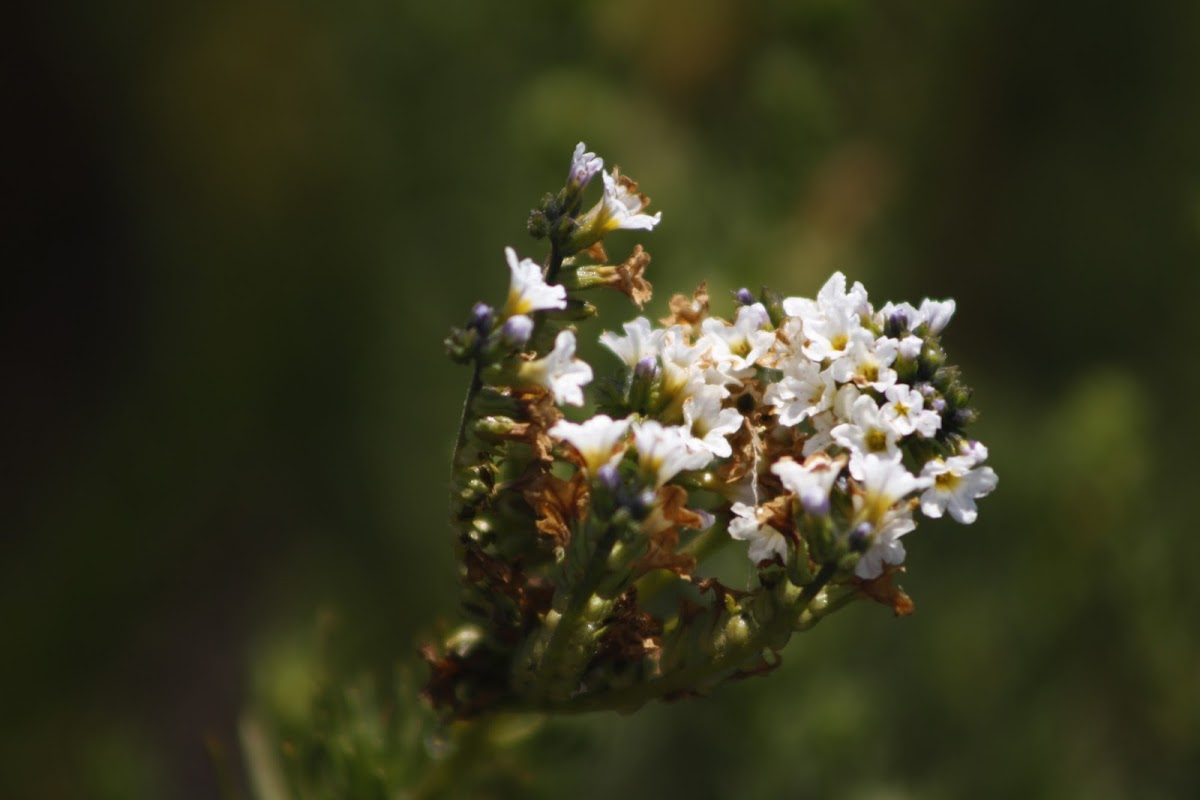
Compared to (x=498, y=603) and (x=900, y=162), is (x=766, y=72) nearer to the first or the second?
(x=900, y=162)

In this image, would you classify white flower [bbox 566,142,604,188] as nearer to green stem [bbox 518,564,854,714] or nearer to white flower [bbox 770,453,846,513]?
white flower [bbox 770,453,846,513]

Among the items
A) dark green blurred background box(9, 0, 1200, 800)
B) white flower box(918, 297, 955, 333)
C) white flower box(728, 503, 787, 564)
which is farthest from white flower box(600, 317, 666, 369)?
dark green blurred background box(9, 0, 1200, 800)

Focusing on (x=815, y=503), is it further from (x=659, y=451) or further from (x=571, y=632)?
(x=571, y=632)

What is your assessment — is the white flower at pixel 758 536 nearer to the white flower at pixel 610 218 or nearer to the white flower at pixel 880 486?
the white flower at pixel 880 486

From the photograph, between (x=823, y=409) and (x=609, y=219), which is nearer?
(x=823, y=409)

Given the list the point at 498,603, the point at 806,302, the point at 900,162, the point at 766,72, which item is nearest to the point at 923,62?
the point at 900,162

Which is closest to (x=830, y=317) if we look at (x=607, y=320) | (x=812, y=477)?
(x=812, y=477)
